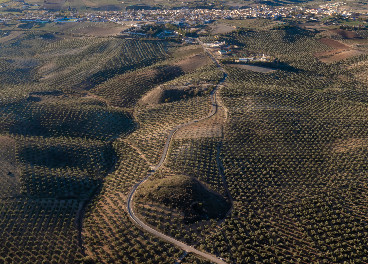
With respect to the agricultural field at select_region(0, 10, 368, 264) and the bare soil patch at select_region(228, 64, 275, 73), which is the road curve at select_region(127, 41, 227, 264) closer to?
the agricultural field at select_region(0, 10, 368, 264)

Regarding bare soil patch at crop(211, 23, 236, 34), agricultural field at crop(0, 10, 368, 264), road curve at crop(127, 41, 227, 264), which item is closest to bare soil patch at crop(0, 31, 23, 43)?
agricultural field at crop(0, 10, 368, 264)

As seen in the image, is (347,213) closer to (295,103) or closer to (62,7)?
(295,103)

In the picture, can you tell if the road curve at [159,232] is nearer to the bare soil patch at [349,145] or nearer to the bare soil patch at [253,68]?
the bare soil patch at [349,145]

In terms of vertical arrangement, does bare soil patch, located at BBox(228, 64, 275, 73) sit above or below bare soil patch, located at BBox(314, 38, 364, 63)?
below

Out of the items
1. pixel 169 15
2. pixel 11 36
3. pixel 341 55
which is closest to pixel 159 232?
pixel 341 55

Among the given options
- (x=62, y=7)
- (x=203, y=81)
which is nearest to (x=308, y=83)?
(x=203, y=81)

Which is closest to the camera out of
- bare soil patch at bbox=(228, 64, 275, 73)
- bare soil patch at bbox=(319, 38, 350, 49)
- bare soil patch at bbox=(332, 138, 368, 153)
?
bare soil patch at bbox=(332, 138, 368, 153)

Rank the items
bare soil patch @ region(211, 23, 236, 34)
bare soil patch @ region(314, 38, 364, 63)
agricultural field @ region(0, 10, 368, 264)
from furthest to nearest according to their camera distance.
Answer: bare soil patch @ region(211, 23, 236, 34) < bare soil patch @ region(314, 38, 364, 63) < agricultural field @ region(0, 10, 368, 264)
